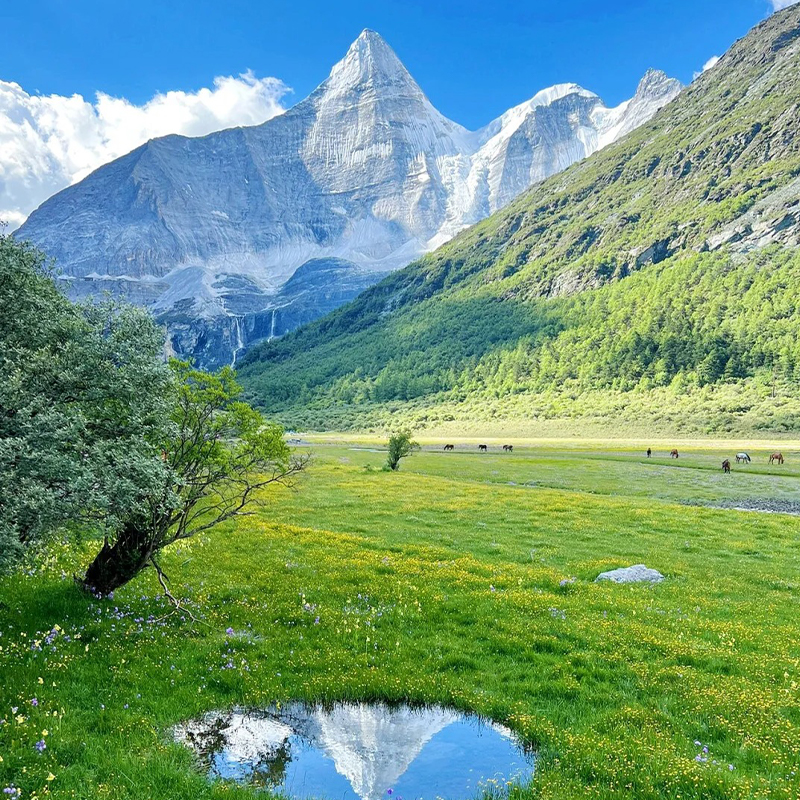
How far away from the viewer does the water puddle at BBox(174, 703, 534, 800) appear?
9672mm

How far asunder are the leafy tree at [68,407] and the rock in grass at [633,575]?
1838cm

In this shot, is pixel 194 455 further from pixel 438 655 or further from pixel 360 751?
pixel 360 751

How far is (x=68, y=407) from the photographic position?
38.3ft

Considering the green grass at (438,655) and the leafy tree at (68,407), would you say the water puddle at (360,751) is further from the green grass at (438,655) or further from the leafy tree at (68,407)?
the leafy tree at (68,407)

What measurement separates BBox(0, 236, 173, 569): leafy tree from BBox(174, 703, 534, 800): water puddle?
202 inches

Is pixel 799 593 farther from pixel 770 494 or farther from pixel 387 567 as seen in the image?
pixel 770 494

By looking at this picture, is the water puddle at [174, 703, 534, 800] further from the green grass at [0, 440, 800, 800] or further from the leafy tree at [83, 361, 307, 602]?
the leafy tree at [83, 361, 307, 602]

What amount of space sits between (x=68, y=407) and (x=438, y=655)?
1098cm

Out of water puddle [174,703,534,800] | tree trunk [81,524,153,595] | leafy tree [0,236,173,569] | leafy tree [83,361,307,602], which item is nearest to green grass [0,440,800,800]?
water puddle [174,703,534,800]

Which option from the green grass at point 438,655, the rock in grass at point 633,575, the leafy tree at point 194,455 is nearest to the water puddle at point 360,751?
the green grass at point 438,655

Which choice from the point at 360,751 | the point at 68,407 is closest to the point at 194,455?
the point at 68,407

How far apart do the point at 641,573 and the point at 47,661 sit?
69.7 feet

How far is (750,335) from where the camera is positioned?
621 ft

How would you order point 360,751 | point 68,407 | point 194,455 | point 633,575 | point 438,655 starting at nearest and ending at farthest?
point 360,751
point 68,407
point 438,655
point 194,455
point 633,575
